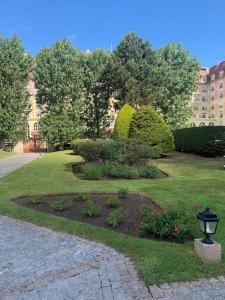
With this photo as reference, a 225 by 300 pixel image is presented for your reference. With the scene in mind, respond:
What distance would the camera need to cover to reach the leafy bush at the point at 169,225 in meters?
5.16

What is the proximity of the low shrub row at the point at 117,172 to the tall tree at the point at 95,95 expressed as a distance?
25.4 metres

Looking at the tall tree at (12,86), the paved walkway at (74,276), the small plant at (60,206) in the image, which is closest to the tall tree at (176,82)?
the tall tree at (12,86)

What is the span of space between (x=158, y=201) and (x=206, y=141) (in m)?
13.2

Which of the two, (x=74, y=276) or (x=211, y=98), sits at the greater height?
(x=211, y=98)

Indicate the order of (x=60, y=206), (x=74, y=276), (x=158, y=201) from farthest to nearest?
1. (x=158, y=201)
2. (x=60, y=206)
3. (x=74, y=276)

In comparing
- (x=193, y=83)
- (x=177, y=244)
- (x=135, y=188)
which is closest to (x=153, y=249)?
(x=177, y=244)

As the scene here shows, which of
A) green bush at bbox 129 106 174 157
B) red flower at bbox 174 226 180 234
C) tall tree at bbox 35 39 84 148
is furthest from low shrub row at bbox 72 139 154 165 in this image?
tall tree at bbox 35 39 84 148

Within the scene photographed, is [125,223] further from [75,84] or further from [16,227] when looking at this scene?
[75,84]

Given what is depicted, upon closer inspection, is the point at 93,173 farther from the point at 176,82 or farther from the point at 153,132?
the point at 176,82

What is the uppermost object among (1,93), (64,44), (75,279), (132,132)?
(64,44)

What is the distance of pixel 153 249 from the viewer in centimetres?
476

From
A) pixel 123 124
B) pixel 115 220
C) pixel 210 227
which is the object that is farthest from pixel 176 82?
pixel 210 227

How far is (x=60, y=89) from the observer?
36188 mm

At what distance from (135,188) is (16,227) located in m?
4.22
